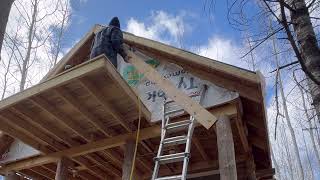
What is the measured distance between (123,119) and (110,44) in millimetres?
1686

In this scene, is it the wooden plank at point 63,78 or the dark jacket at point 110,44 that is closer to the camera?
the wooden plank at point 63,78

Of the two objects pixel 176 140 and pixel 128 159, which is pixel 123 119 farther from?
pixel 176 140

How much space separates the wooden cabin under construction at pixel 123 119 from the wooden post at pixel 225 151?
15 mm

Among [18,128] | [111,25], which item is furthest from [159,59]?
[18,128]

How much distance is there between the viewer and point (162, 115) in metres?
6.49

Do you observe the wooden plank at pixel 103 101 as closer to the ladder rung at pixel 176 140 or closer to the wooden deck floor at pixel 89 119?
the wooden deck floor at pixel 89 119

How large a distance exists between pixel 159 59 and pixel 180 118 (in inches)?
63.7

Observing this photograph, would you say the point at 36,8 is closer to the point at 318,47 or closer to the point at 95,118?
the point at 95,118

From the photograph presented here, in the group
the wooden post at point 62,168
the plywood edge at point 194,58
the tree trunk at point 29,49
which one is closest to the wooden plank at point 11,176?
the wooden post at point 62,168

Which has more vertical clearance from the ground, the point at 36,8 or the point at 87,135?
the point at 36,8

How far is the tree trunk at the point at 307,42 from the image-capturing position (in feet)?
8.81

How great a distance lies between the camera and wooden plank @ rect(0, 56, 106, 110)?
17.2 ft

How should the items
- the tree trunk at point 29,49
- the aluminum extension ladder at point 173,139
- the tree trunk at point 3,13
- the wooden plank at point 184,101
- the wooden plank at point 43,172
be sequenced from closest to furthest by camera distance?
the tree trunk at point 3,13 → the aluminum extension ladder at point 173,139 → the wooden plank at point 184,101 → the wooden plank at point 43,172 → the tree trunk at point 29,49

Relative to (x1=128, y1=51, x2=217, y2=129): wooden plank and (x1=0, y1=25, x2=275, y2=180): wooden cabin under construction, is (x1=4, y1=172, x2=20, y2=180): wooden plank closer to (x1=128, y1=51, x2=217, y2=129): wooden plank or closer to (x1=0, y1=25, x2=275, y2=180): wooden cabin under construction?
(x1=0, y1=25, x2=275, y2=180): wooden cabin under construction
